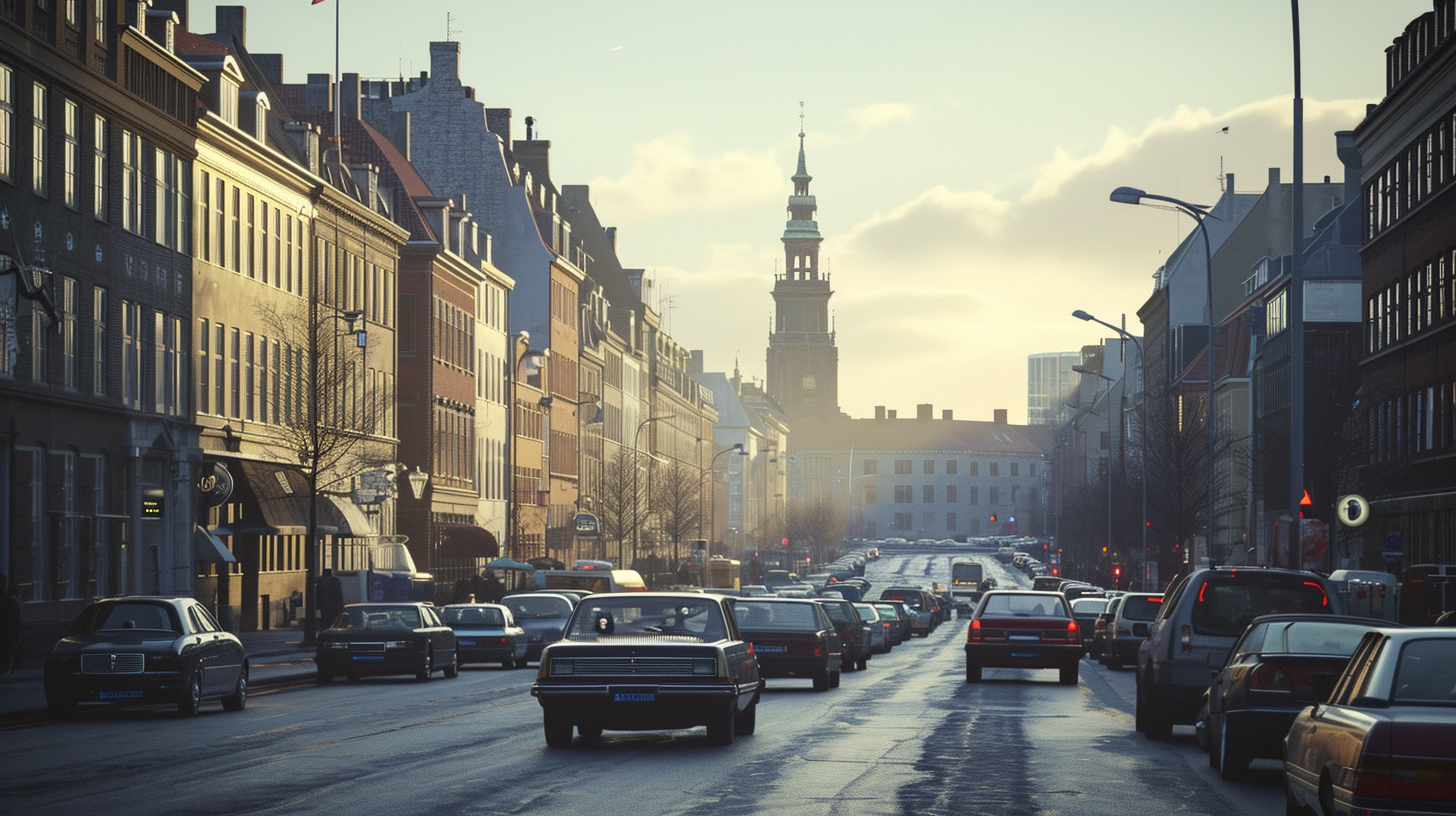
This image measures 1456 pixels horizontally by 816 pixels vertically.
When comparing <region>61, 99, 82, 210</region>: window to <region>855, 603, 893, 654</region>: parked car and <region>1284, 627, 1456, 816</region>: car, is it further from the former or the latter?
<region>1284, 627, 1456, 816</region>: car

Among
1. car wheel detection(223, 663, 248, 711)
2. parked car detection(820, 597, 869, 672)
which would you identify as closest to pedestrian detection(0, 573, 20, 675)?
car wheel detection(223, 663, 248, 711)

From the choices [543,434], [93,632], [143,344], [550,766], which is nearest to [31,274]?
[143,344]

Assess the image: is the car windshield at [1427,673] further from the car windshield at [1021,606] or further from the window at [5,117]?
the window at [5,117]

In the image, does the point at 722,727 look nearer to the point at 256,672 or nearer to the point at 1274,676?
the point at 1274,676

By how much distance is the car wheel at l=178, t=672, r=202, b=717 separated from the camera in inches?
984

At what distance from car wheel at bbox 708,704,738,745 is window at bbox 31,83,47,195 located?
2460cm

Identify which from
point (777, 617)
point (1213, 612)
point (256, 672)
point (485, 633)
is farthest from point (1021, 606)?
point (1213, 612)

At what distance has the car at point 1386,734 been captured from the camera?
10227 mm

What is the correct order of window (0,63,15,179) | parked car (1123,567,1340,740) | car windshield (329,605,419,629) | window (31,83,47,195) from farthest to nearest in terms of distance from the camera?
window (31,83,47,195), window (0,63,15,179), car windshield (329,605,419,629), parked car (1123,567,1340,740)

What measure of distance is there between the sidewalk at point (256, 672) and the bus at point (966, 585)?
195 feet

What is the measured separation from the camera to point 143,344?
46906mm

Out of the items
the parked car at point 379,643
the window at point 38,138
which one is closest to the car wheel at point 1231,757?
A: the parked car at point 379,643

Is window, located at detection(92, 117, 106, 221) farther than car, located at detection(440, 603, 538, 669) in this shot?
Yes

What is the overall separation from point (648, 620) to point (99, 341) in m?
26.5
